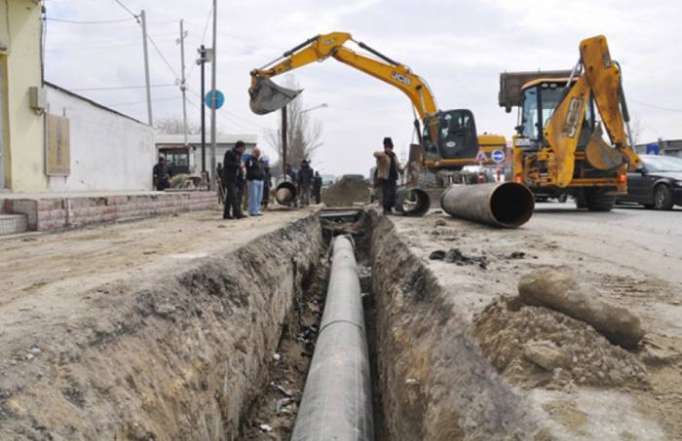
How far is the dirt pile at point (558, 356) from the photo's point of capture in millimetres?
2234

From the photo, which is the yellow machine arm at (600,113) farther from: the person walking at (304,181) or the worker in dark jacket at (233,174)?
the person walking at (304,181)

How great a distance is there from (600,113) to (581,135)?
32.1 inches

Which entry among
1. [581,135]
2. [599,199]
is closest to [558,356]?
[581,135]

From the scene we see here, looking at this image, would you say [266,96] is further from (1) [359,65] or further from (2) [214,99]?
(2) [214,99]

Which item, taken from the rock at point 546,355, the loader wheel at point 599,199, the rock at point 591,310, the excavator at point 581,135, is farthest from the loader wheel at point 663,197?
the rock at point 546,355

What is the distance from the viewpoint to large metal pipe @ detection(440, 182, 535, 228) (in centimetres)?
789

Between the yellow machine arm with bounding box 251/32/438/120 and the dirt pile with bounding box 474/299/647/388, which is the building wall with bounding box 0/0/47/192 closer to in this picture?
the yellow machine arm with bounding box 251/32/438/120

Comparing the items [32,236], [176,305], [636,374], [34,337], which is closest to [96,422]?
[34,337]

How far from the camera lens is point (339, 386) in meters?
3.75

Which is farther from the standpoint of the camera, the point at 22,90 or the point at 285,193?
the point at 285,193

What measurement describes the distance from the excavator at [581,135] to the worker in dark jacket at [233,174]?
6.31 m

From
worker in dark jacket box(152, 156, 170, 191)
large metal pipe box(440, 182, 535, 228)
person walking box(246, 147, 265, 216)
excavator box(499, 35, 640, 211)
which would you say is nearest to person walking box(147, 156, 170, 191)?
worker in dark jacket box(152, 156, 170, 191)

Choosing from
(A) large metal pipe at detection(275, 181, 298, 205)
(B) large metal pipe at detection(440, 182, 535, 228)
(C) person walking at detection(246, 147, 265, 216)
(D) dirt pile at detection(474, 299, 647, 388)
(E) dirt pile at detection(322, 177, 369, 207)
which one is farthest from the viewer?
(E) dirt pile at detection(322, 177, 369, 207)

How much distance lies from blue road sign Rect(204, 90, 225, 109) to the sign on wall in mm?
6184
